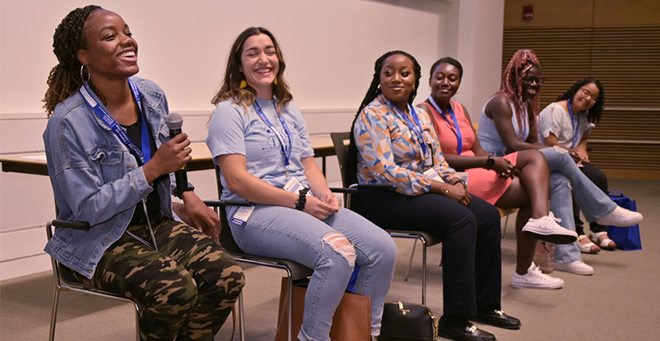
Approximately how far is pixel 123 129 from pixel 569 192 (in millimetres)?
2696

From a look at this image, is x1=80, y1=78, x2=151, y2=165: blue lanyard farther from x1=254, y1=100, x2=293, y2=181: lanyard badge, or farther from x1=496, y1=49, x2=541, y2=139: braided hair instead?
x1=496, y1=49, x2=541, y2=139: braided hair

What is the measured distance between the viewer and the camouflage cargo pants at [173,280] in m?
1.59

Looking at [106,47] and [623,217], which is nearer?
[106,47]

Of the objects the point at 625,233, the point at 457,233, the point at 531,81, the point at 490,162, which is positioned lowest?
the point at 625,233

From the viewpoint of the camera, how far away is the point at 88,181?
5.42 feet

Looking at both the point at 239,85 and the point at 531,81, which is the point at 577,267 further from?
the point at 239,85

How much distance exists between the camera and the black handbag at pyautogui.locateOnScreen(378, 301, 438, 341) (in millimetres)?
2102

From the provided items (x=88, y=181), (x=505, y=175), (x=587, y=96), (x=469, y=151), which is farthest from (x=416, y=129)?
(x=587, y=96)

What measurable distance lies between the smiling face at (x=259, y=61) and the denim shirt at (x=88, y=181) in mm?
640

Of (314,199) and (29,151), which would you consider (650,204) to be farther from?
(29,151)

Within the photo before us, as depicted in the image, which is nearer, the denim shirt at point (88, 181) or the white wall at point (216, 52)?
the denim shirt at point (88, 181)

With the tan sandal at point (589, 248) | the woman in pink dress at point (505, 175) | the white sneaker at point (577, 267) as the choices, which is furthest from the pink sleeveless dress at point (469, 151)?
the tan sandal at point (589, 248)

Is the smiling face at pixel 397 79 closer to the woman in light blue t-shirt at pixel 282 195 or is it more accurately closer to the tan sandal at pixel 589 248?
the woman in light blue t-shirt at pixel 282 195

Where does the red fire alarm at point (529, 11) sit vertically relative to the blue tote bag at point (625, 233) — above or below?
above
